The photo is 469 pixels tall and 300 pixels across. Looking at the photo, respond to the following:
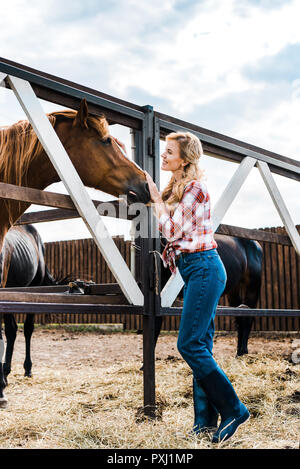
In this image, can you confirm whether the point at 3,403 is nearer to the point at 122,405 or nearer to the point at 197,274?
the point at 122,405

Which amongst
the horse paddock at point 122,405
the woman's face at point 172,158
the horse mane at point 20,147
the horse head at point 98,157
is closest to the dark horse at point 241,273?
the horse paddock at point 122,405

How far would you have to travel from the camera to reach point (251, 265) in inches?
307

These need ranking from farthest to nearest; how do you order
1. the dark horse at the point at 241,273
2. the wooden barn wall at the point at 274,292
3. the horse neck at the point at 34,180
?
the wooden barn wall at the point at 274,292, the dark horse at the point at 241,273, the horse neck at the point at 34,180

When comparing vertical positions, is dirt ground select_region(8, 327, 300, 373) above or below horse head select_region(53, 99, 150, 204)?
below

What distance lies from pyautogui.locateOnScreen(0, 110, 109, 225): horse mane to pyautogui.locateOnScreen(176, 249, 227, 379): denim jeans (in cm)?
112

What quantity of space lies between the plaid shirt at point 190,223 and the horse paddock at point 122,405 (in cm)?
87

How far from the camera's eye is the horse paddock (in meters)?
2.55

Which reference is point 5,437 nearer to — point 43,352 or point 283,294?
point 43,352

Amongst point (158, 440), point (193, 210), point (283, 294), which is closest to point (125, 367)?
point (158, 440)

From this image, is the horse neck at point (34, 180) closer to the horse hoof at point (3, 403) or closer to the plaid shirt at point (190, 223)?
the plaid shirt at point (190, 223)

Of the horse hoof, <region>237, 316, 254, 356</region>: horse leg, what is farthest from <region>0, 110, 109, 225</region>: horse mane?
<region>237, 316, 254, 356</region>: horse leg

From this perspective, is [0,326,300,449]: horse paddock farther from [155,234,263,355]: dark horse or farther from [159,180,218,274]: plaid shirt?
[159,180,218,274]: plaid shirt

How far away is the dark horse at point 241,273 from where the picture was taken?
7191 millimetres
